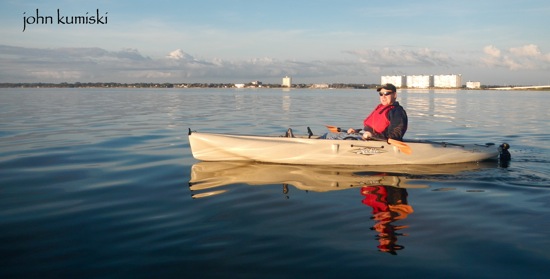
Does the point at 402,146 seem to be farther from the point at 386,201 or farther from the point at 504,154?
the point at 504,154

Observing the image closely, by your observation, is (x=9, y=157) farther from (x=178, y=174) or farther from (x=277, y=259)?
(x=277, y=259)

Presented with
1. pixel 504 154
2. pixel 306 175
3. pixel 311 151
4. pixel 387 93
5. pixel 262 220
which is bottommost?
pixel 262 220

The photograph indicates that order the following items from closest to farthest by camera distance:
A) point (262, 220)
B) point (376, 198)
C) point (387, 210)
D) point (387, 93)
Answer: point (262, 220) → point (387, 210) → point (376, 198) → point (387, 93)

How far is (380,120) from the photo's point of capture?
11188 mm

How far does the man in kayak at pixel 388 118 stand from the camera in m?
10.8

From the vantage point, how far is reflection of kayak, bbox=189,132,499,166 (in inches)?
437

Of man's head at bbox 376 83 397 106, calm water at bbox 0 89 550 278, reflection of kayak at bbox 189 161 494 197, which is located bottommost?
calm water at bbox 0 89 550 278

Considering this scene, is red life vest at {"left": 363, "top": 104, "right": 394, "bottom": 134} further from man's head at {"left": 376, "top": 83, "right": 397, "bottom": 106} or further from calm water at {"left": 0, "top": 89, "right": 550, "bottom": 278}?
calm water at {"left": 0, "top": 89, "right": 550, "bottom": 278}

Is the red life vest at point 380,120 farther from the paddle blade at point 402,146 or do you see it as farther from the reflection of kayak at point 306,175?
the reflection of kayak at point 306,175

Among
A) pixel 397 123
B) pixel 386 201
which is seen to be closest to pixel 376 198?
pixel 386 201

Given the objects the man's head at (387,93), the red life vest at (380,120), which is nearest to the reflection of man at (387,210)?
the red life vest at (380,120)

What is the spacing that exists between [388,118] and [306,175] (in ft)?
8.28

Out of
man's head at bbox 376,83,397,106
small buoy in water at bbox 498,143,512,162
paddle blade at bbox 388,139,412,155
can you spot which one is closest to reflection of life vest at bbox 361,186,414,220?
paddle blade at bbox 388,139,412,155

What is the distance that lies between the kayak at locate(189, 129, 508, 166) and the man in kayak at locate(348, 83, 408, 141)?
28cm
